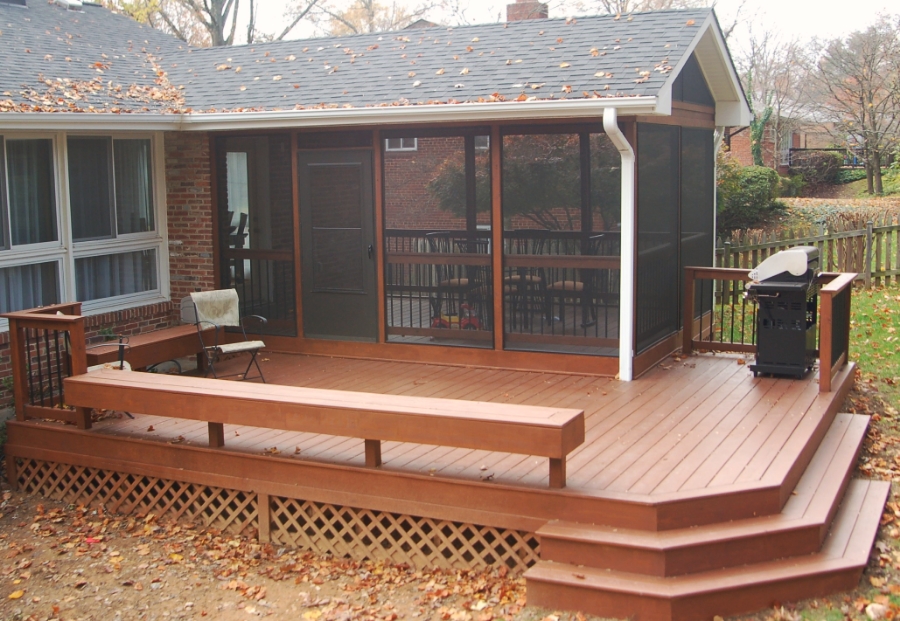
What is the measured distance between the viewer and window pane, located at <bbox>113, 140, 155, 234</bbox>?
934 centimetres

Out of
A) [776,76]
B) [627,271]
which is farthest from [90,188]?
[776,76]

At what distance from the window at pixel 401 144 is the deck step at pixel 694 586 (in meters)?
4.60

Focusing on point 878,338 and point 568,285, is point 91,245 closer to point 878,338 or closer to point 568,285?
point 568,285

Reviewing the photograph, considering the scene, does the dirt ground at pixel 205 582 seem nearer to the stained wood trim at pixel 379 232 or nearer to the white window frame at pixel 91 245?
the white window frame at pixel 91 245

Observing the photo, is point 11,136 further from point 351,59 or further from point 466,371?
point 466,371

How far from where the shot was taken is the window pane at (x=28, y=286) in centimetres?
812

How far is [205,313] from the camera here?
8.88m

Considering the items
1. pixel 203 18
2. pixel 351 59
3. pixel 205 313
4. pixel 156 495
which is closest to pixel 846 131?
pixel 203 18

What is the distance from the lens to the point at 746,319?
1209 centimetres

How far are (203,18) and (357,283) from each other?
66.3 feet

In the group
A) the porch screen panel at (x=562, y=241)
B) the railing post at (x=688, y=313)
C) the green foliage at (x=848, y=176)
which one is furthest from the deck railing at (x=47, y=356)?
the green foliage at (x=848, y=176)

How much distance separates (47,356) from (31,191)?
64.6 inches

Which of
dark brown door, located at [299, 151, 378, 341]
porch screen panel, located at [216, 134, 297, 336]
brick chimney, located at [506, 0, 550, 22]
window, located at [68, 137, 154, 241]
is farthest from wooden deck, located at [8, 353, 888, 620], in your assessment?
brick chimney, located at [506, 0, 550, 22]

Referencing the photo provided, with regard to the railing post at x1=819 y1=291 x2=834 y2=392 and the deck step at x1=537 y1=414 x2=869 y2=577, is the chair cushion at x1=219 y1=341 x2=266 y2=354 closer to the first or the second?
the deck step at x1=537 y1=414 x2=869 y2=577
